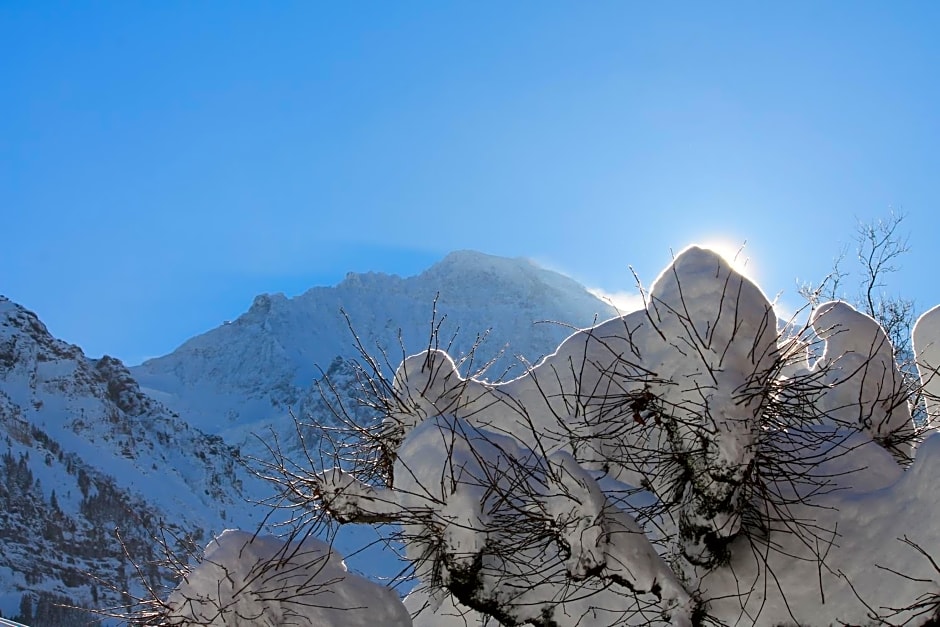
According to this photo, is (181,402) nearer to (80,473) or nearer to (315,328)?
(315,328)

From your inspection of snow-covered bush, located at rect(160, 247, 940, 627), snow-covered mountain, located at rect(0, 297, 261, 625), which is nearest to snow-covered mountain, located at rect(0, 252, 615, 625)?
snow-covered mountain, located at rect(0, 297, 261, 625)

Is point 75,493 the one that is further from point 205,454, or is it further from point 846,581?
point 846,581

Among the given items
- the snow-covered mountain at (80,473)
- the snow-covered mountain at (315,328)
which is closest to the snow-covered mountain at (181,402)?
the snow-covered mountain at (80,473)

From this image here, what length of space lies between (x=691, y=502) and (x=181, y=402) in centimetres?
17547

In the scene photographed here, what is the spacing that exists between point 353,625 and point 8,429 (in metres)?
93.9

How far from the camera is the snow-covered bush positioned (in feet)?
16.6

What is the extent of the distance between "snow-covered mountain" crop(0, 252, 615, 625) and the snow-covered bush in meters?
0.75

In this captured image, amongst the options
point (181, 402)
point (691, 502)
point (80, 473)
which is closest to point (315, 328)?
point (181, 402)

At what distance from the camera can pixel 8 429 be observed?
3462 inches

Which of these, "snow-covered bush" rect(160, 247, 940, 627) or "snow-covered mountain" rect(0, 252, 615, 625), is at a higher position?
"snow-covered mountain" rect(0, 252, 615, 625)

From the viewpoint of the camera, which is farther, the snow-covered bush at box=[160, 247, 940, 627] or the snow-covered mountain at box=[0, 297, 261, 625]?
the snow-covered mountain at box=[0, 297, 261, 625]

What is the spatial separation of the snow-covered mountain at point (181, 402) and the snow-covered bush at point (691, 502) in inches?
29.6

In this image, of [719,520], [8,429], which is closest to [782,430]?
[719,520]

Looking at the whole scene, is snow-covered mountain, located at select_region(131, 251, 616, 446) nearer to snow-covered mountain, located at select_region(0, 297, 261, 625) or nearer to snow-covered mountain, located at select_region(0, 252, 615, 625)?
snow-covered mountain, located at select_region(0, 252, 615, 625)
